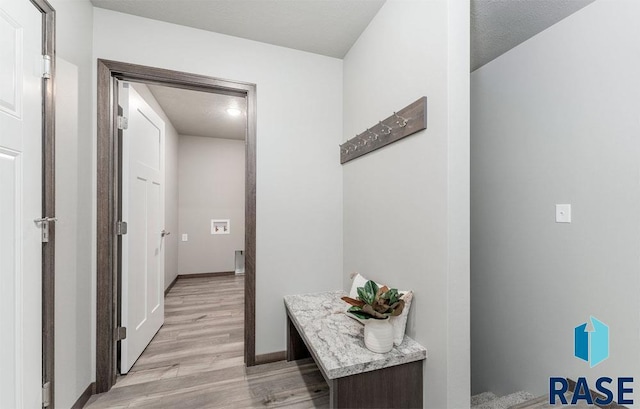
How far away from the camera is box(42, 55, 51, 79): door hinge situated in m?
1.29

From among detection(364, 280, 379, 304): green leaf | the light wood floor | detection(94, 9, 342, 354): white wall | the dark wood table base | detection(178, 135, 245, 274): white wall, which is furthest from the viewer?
detection(178, 135, 245, 274): white wall

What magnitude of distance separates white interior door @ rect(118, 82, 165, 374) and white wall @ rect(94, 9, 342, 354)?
555 mm

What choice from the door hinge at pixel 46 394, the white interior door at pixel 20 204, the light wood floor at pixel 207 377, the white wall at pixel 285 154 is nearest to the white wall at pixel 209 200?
the light wood floor at pixel 207 377

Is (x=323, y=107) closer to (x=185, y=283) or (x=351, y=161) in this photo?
(x=351, y=161)

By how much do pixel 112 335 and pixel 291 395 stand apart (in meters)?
1.26

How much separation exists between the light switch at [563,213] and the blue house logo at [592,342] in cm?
59

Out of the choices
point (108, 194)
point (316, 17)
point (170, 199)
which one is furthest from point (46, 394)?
point (170, 199)

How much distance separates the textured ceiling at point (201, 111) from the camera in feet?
10.2

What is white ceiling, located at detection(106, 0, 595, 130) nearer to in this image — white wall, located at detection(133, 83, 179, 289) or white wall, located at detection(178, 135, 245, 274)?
white wall, located at detection(133, 83, 179, 289)

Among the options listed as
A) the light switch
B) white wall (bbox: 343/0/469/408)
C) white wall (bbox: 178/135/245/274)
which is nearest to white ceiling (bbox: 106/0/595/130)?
white wall (bbox: 343/0/469/408)

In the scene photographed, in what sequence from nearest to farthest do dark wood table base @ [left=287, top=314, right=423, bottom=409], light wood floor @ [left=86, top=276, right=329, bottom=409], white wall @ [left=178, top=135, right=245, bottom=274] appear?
dark wood table base @ [left=287, top=314, right=423, bottom=409] < light wood floor @ [left=86, top=276, right=329, bottom=409] < white wall @ [left=178, top=135, right=245, bottom=274]

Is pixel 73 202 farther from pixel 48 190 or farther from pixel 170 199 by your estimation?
pixel 170 199

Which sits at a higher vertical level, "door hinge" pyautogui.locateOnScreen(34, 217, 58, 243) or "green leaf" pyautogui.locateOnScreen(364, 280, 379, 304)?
"door hinge" pyautogui.locateOnScreen(34, 217, 58, 243)

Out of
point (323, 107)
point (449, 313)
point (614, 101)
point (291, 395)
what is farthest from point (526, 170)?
point (291, 395)
